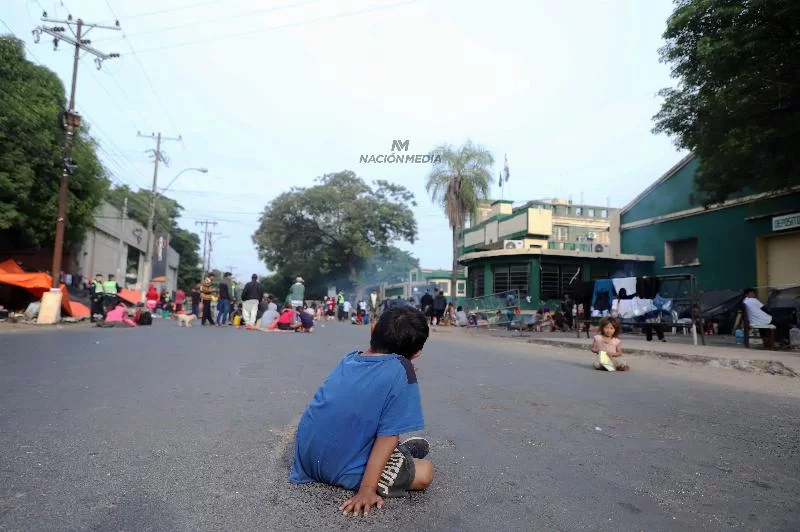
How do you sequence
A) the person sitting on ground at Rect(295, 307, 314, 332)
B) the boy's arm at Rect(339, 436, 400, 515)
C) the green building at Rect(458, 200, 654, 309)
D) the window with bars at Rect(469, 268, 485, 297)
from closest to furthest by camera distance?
the boy's arm at Rect(339, 436, 400, 515), the person sitting on ground at Rect(295, 307, 314, 332), the green building at Rect(458, 200, 654, 309), the window with bars at Rect(469, 268, 485, 297)

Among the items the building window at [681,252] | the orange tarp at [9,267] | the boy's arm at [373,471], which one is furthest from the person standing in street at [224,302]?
the building window at [681,252]

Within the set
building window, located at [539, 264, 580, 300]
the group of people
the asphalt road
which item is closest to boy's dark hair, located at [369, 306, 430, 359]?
the asphalt road

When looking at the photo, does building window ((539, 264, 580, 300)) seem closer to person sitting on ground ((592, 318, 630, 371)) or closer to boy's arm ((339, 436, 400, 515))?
person sitting on ground ((592, 318, 630, 371))

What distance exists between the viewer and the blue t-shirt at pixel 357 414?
260 cm

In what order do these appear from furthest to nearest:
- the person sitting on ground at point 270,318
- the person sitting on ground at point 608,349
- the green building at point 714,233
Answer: the green building at point 714,233 < the person sitting on ground at point 270,318 < the person sitting on ground at point 608,349

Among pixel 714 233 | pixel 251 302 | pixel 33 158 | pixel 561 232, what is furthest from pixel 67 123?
pixel 561 232

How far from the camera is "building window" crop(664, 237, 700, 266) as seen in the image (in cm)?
2453

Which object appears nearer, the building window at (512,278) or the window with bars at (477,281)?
the building window at (512,278)

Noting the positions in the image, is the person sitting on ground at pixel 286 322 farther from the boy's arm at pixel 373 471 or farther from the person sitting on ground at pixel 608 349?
the boy's arm at pixel 373 471

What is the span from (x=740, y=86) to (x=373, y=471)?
1383cm

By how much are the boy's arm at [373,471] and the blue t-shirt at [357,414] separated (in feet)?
0.14

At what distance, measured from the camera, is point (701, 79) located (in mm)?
14688

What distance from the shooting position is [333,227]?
4769cm

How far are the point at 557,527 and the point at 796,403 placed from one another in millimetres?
5120
